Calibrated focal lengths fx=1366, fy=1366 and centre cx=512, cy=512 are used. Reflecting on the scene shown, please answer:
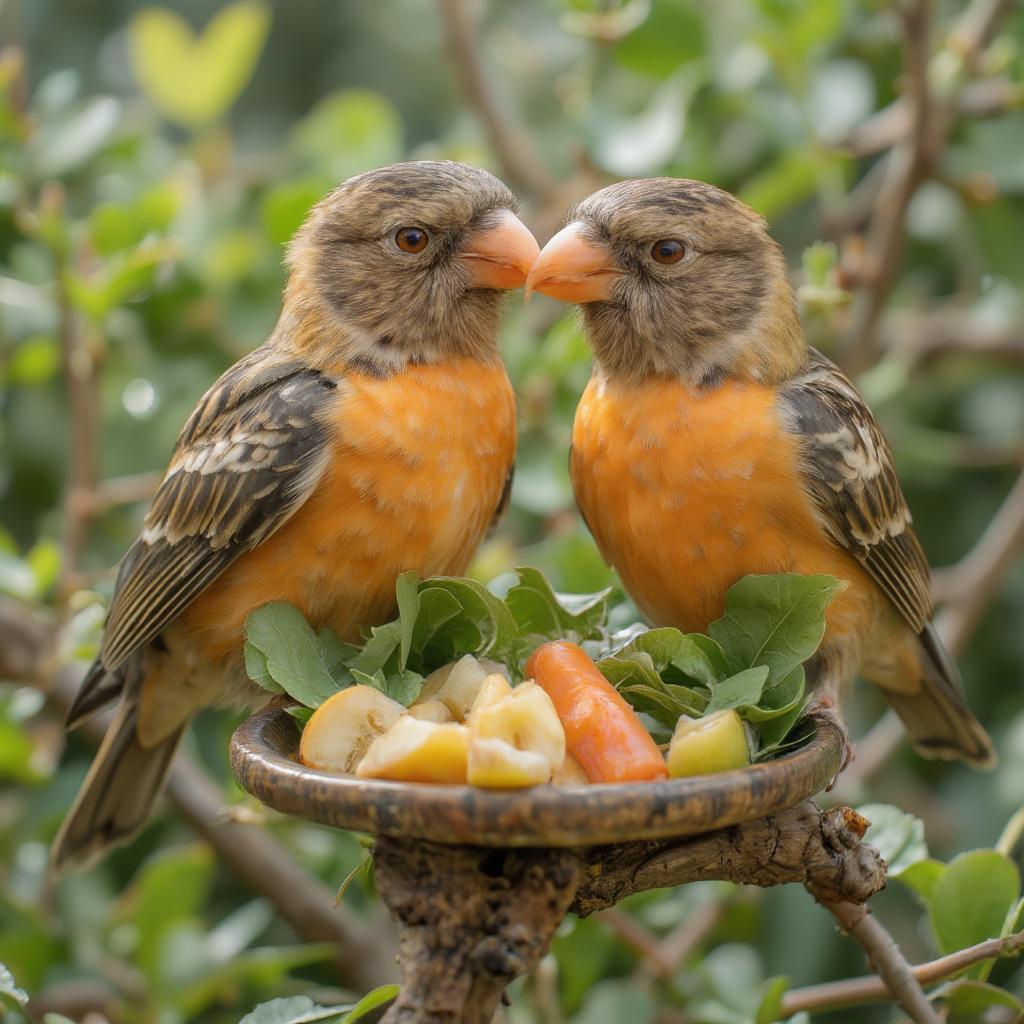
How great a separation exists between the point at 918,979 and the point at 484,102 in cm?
352

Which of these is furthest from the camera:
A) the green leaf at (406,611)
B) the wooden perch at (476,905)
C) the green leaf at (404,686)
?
the green leaf at (406,611)

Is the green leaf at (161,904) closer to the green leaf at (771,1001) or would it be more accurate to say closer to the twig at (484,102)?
the green leaf at (771,1001)

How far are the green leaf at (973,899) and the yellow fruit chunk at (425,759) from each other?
126 cm

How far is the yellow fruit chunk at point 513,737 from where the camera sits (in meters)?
1.98

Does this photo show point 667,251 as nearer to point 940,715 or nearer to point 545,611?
point 545,611

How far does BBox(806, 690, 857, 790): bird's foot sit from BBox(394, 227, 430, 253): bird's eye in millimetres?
1375

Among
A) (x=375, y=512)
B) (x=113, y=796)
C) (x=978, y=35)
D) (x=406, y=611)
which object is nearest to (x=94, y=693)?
(x=113, y=796)

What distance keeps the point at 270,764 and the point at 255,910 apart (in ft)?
7.99

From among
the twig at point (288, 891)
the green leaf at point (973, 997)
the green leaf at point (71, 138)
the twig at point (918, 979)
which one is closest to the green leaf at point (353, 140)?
Result: the green leaf at point (71, 138)

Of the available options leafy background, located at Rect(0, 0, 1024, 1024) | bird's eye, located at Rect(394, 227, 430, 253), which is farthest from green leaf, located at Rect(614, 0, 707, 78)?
bird's eye, located at Rect(394, 227, 430, 253)

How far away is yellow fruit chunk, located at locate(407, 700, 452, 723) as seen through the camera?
7.88ft

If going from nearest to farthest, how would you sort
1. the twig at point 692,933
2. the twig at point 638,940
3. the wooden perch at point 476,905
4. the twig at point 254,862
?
the wooden perch at point 476,905
the twig at point 638,940
the twig at point 692,933
the twig at point 254,862

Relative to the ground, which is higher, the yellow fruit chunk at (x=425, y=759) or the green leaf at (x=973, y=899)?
the yellow fruit chunk at (x=425, y=759)

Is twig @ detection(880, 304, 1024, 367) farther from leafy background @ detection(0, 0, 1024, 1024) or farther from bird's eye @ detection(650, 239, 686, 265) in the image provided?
bird's eye @ detection(650, 239, 686, 265)
